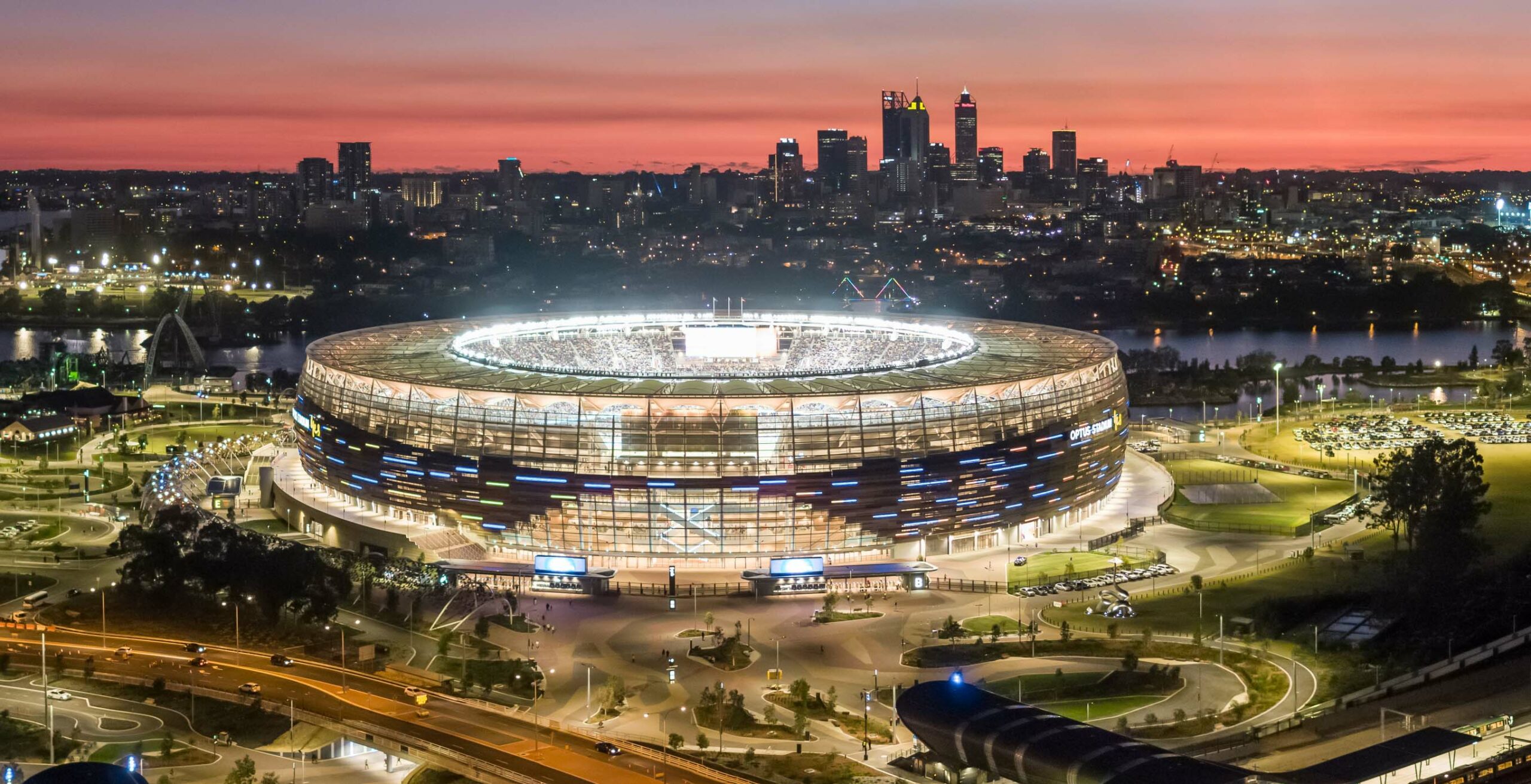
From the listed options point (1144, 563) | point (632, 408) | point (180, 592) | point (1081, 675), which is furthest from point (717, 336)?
point (1081, 675)

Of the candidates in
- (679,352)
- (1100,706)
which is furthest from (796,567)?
(679,352)

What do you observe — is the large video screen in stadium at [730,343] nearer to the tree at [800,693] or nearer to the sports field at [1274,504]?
the sports field at [1274,504]

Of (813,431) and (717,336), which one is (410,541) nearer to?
(813,431)

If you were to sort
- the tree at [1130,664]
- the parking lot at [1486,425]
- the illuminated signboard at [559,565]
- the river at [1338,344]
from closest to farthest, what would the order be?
the tree at [1130,664] → the illuminated signboard at [559,565] → the parking lot at [1486,425] → the river at [1338,344]

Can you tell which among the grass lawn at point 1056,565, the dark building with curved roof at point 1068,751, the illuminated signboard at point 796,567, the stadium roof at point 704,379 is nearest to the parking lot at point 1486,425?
the stadium roof at point 704,379

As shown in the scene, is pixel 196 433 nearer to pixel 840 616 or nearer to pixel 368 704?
pixel 840 616

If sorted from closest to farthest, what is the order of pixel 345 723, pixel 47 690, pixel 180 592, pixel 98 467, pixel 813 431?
pixel 345 723
pixel 47 690
pixel 180 592
pixel 813 431
pixel 98 467
